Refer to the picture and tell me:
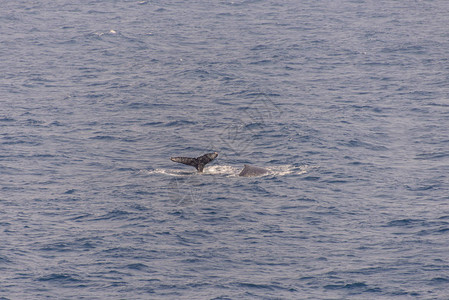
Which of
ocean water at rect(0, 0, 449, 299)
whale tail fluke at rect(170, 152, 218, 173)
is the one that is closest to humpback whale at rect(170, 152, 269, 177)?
whale tail fluke at rect(170, 152, 218, 173)

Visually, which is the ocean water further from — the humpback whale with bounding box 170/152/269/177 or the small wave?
the humpback whale with bounding box 170/152/269/177

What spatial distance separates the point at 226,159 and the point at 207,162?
3355 millimetres

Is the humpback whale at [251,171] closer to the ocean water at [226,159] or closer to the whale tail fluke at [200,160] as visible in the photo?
the ocean water at [226,159]

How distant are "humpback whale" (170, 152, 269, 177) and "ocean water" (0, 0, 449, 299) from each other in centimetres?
75

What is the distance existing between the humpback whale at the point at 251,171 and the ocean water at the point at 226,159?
65 cm

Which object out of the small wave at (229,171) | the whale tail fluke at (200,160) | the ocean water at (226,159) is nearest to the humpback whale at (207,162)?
the whale tail fluke at (200,160)

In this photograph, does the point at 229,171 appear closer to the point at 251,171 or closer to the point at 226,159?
the point at 251,171

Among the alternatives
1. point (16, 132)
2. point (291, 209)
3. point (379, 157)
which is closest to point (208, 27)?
point (16, 132)

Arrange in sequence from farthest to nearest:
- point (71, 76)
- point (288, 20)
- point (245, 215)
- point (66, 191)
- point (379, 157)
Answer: point (288, 20) < point (71, 76) < point (379, 157) < point (66, 191) < point (245, 215)

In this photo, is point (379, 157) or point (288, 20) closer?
point (379, 157)

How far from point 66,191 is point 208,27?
54.1m

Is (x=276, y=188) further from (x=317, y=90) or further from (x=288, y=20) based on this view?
(x=288, y=20)

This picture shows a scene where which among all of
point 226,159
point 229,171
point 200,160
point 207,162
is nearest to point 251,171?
point 229,171

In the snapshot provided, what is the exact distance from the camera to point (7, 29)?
96750 millimetres
